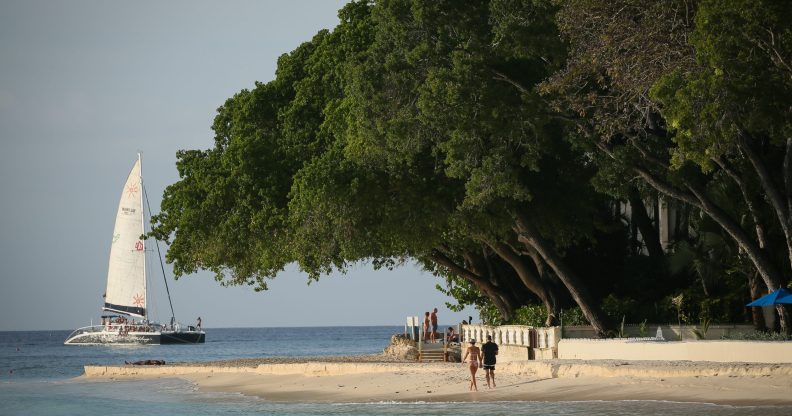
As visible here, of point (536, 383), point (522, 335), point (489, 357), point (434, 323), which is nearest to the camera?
point (536, 383)

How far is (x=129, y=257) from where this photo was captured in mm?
89000

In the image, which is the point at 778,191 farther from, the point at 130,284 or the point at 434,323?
the point at 130,284

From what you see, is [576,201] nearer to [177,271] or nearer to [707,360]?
[707,360]

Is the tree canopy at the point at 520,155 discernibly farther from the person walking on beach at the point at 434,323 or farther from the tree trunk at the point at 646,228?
the person walking on beach at the point at 434,323

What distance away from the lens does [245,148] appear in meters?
38.0

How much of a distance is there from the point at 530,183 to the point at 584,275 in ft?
26.0

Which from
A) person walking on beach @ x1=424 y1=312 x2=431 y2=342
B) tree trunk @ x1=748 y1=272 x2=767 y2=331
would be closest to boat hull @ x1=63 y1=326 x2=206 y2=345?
person walking on beach @ x1=424 y1=312 x2=431 y2=342

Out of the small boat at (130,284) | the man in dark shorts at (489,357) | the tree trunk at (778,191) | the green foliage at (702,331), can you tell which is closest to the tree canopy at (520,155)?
the tree trunk at (778,191)

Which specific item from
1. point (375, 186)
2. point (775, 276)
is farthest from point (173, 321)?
point (775, 276)

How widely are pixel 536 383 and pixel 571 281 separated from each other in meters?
7.38

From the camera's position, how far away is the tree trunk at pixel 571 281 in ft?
112

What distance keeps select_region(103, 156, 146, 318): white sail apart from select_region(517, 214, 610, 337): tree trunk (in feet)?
172

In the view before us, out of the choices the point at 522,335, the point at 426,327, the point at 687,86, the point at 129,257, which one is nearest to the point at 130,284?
the point at 129,257

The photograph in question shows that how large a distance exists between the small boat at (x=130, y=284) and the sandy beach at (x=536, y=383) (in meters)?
38.9
